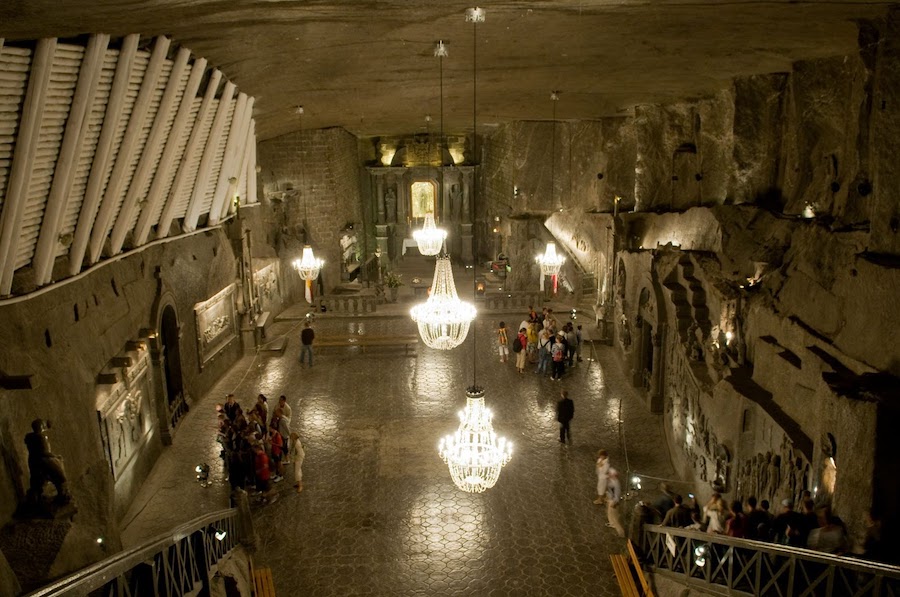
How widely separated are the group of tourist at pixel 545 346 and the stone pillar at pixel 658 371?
2029 millimetres

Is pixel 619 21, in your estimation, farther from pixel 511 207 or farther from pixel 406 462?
pixel 511 207

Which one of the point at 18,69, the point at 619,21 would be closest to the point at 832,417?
the point at 619,21

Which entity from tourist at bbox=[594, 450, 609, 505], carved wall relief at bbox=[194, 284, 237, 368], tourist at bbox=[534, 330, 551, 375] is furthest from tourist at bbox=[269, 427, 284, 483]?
tourist at bbox=[534, 330, 551, 375]

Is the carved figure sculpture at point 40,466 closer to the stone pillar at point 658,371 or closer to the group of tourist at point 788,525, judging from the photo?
the group of tourist at point 788,525

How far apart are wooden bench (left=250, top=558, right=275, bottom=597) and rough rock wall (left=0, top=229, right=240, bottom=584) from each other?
65.5 inches

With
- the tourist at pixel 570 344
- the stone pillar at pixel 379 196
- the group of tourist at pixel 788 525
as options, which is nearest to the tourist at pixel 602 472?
the group of tourist at pixel 788 525

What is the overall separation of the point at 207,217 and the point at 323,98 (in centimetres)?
354

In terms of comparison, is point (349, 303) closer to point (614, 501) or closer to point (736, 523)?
point (614, 501)

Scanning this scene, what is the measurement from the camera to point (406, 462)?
11.0 m

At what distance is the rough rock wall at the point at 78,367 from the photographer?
6891 mm

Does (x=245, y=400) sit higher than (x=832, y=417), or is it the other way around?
(x=832, y=417)

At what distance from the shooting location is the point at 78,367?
28.2ft

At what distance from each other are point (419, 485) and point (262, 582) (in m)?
2.94

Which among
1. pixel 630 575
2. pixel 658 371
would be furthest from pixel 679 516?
pixel 658 371
